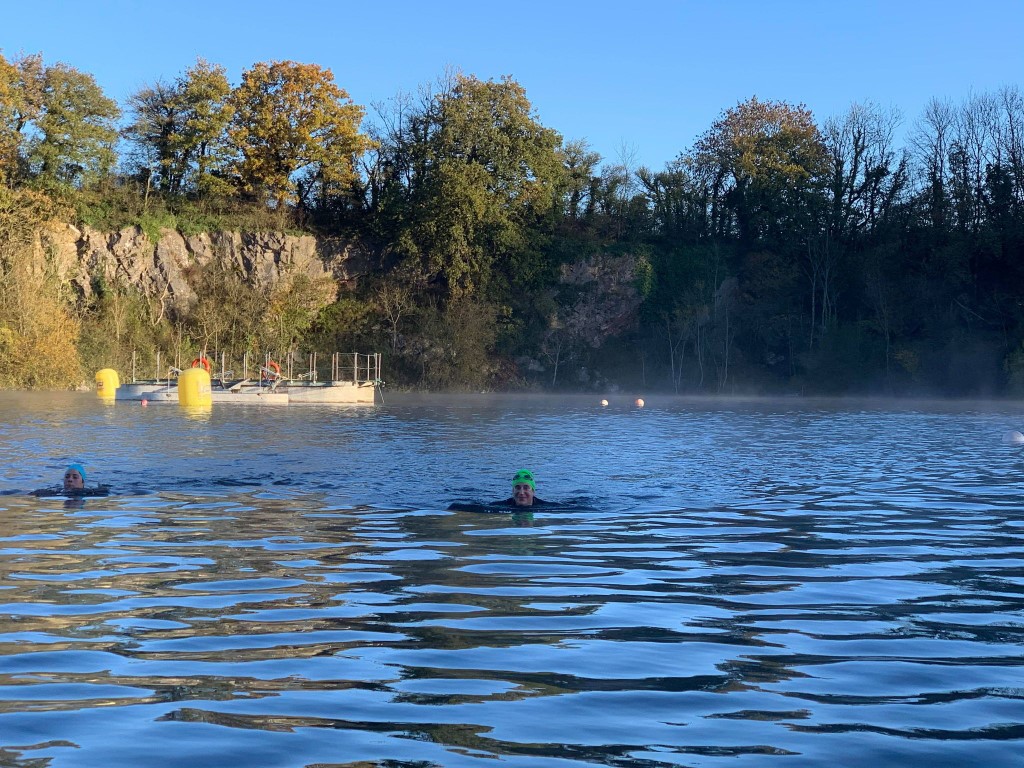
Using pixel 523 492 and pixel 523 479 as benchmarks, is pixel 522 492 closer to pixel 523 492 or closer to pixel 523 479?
pixel 523 492

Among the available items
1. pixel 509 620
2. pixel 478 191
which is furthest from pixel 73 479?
pixel 478 191

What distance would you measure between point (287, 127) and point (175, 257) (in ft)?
31.7

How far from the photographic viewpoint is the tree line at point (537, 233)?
2502 inches

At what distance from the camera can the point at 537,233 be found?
6975 centimetres

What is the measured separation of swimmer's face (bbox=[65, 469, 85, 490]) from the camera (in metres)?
16.2

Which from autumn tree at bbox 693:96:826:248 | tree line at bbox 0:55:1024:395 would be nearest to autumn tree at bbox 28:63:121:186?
tree line at bbox 0:55:1024:395

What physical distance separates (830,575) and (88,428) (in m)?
24.2

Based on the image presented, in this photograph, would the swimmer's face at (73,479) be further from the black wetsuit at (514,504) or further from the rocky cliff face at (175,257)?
the rocky cliff face at (175,257)

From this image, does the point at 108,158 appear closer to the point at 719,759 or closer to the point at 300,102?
the point at 300,102

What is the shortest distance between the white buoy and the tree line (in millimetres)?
33198

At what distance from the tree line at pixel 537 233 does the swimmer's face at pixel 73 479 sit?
46.3 meters

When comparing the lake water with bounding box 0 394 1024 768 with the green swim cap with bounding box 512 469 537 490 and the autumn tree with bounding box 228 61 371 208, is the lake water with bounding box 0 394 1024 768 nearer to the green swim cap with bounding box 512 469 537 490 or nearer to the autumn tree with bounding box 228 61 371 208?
the green swim cap with bounding box 512 469 537 490

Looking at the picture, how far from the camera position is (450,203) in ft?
217

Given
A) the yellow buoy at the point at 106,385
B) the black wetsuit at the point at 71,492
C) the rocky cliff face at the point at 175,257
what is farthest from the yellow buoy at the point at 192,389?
the black wetsuit at the point at 71,492
